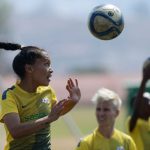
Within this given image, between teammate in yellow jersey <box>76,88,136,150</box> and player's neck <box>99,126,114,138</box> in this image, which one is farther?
player's neck <box>99,126,114,138</box>

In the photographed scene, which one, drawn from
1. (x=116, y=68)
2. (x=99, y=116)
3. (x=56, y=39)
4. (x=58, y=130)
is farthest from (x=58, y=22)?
(x=99, y=116)

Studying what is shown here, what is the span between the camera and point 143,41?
412 ft

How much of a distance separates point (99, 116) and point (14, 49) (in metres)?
1.65

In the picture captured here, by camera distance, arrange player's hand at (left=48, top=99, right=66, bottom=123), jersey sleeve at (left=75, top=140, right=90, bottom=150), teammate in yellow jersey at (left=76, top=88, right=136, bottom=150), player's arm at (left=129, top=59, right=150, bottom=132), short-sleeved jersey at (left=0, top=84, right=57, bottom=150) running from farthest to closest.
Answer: player's arm at (left=129, top=59, right=150, bottom=132) → teammate in yellow jersey at (left=76, top=88, right=136, bottom=150) → jersey sleeve at (left=75, top=140, right=90, bottom=150) → short-sleeved jersey at (left=0, top=84, right=57, bottom=150) → player's hand at (left=48, top=99, right=66, bottom=123)

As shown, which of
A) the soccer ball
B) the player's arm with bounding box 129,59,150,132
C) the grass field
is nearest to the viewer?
the soccer ball

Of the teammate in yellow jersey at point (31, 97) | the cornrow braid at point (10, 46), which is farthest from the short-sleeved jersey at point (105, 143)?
the cornrow braid at point (10, 46)

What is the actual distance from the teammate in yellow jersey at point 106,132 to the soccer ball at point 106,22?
0.77 meters

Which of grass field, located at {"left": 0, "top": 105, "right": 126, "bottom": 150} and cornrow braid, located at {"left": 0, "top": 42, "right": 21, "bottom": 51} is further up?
cornrow braid, located at {"left": 0, "top": 42, "right": 21, "bottom": 51}

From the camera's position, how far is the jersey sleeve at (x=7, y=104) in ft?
30.4

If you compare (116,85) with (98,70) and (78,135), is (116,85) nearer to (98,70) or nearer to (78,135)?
(98,70)

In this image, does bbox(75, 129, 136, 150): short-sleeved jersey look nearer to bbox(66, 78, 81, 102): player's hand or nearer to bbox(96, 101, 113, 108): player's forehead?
bbox(96, 101, 113, 108): player's forehead

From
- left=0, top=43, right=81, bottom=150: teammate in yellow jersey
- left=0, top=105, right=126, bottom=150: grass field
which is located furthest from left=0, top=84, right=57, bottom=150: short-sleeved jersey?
left=0, top=105, right=126, bottom=150: grass field

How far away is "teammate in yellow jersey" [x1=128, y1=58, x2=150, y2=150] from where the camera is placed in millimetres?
11532

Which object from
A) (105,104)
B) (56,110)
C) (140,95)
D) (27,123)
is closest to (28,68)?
(27,123)
